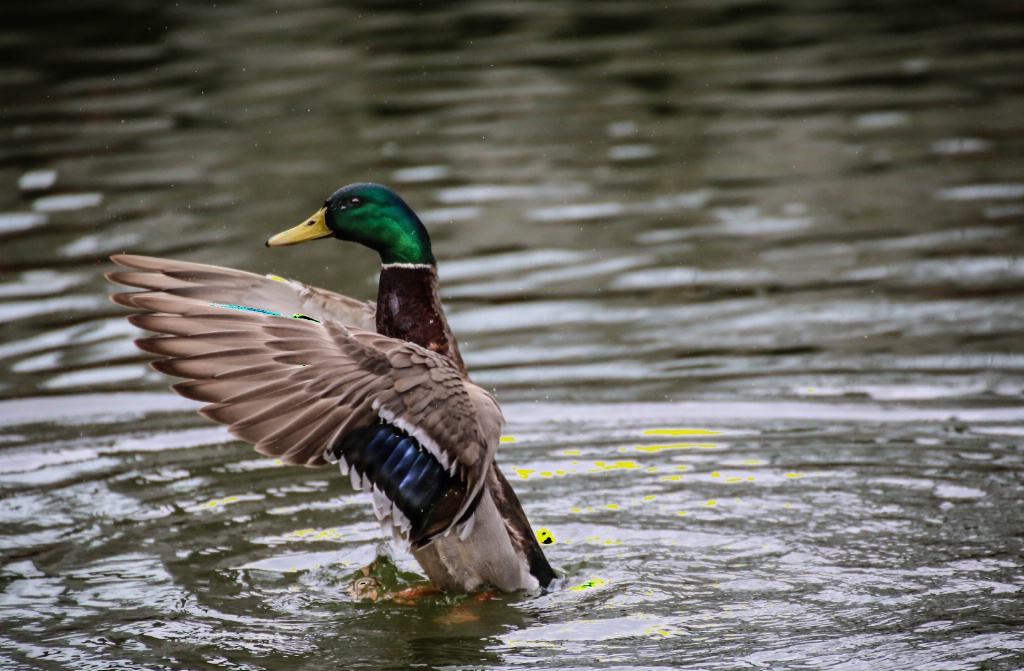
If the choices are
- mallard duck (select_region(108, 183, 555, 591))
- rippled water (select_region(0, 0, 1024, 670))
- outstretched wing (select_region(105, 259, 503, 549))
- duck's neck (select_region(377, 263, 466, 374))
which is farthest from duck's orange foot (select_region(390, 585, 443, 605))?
duck's neck (select_region(377, 263, 466, 374))

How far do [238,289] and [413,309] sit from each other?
0.66 m

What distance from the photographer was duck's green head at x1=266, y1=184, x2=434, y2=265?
5.88 m

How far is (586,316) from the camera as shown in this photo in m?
9.13

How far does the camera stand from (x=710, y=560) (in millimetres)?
5984

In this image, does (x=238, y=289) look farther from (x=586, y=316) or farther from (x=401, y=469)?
(x=586, y=316)

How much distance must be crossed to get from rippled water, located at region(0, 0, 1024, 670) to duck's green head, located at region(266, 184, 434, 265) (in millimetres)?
1269

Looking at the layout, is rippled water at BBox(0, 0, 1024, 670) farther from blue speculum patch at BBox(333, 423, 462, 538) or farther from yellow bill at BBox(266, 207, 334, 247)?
yellow bill at BBox(266, 207, 334, 247)

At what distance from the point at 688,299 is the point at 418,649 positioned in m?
4.39

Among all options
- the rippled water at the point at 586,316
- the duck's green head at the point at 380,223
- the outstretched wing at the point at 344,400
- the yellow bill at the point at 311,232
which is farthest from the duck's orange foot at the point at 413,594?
the yellow bill at the point at 311,232

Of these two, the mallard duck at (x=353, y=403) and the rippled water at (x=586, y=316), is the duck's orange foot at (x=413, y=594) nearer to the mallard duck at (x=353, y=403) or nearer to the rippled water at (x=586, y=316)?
the rippled water at (x=586, y=316)

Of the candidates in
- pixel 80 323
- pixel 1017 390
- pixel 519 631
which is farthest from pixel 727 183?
pixel 519 631

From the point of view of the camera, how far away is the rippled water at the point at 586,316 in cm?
556

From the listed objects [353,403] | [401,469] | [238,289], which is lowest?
[401,469]

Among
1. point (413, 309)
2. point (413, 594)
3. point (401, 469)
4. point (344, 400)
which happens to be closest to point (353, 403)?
point (344, 400)
